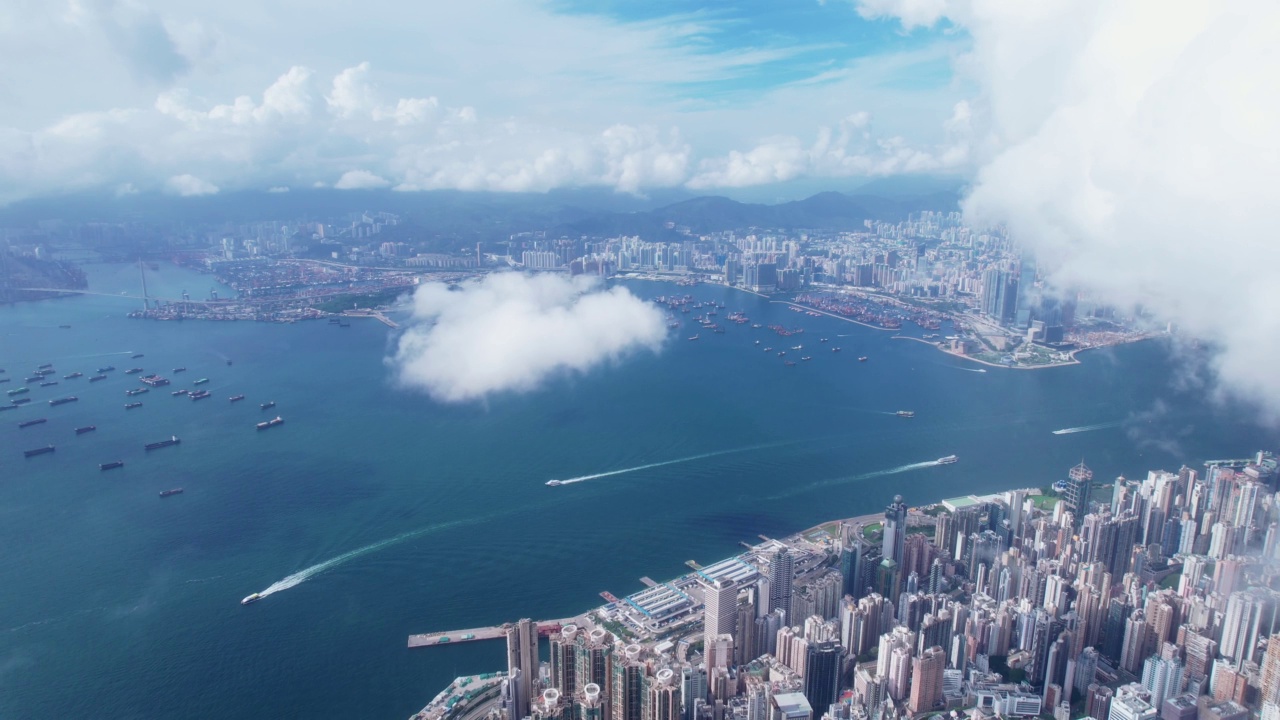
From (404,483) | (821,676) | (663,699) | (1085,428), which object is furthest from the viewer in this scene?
(1085,428)

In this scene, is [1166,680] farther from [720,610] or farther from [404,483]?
[404,483]

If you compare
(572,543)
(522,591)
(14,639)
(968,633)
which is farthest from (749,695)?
(14,639)

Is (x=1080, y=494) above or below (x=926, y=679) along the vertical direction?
above

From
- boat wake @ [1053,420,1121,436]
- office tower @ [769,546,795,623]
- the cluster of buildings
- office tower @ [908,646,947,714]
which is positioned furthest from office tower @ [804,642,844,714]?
boat wake @ [1053,420,1121,436]

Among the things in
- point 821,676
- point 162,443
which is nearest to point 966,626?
point 821,676

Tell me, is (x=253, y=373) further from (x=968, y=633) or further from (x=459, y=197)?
(x=459, y=197)

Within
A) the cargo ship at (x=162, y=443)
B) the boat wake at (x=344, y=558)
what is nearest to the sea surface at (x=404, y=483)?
the boat wake at (x=344, y=558)

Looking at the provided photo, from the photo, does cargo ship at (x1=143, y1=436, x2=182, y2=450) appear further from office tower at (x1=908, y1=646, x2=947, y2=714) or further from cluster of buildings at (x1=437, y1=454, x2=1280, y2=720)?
office tower at (x1=908, y1=646, x2=947, y2=714)
